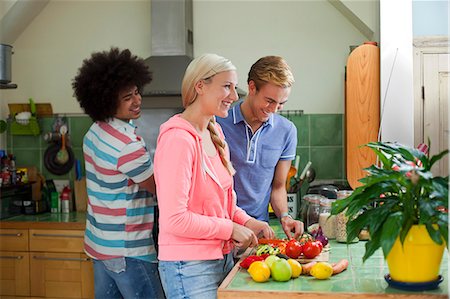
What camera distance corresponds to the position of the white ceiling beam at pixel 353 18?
3670mm

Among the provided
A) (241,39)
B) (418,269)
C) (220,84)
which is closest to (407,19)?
(241,39)

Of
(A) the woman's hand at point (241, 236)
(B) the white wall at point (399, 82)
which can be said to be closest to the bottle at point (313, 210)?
(B) the white wall at point (399, 82)

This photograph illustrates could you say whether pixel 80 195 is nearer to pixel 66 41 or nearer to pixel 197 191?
pixel 66 41

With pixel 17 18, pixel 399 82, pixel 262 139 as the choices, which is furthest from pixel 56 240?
pixel 399 82

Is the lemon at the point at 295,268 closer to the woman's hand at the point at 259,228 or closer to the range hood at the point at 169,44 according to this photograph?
the woman's hand at the point at 259,228

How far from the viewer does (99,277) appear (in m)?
2.73

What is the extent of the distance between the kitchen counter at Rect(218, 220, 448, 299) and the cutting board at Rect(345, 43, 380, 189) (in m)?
1.20

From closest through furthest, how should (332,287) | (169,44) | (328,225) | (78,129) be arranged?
(332,287)
(328,225)
(169,44)
(78,129)

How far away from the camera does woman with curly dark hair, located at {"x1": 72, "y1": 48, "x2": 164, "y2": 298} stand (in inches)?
104

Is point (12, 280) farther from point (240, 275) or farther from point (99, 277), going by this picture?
point (240, 275)

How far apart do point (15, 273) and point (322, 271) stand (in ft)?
8.18

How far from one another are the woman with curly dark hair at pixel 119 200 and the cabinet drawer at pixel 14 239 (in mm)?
1129

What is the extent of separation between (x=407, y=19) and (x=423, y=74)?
12.1 inches

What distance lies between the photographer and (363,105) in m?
3.18
